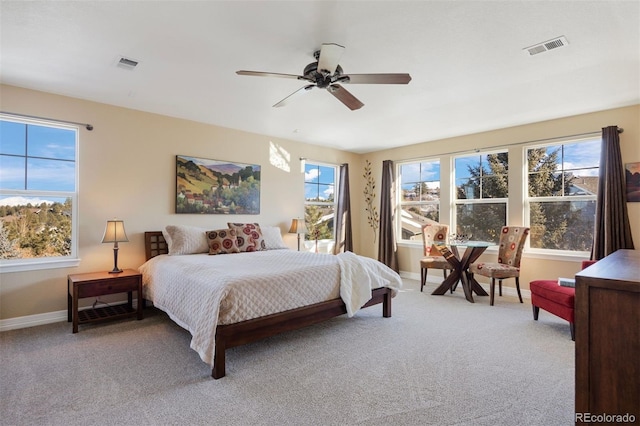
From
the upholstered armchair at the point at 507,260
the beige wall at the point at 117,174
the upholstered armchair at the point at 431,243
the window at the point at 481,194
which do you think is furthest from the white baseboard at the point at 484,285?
the beige wall at the point at 117,174

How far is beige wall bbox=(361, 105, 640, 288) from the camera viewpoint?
3.88 m

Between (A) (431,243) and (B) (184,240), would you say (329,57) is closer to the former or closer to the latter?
(B) (184,240)

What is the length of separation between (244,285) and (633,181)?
4.65 m

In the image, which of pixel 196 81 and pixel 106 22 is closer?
pixel 106 22

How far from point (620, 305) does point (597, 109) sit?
4.12 m

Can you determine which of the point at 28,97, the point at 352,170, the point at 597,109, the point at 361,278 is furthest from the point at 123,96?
the point at 597,109

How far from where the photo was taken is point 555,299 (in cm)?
318

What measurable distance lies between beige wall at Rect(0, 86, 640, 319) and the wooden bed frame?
2.38 meters

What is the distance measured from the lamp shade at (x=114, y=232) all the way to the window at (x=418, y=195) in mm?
4711

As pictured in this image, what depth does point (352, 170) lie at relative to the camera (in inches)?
266

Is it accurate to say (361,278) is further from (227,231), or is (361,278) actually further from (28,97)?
(28,97)

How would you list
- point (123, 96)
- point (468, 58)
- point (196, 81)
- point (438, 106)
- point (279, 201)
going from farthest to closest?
point (279, 201) < point (438, 106) < point (123, 96) < point (196, 81) < point (468, 58)

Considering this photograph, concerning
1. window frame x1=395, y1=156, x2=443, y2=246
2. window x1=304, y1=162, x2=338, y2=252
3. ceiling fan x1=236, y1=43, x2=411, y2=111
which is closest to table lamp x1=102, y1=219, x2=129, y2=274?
ceiling fan x1=236, y1=43, x2=411, y2=111

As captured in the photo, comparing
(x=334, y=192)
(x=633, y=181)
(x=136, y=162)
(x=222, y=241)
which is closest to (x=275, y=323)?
(x=222, y=241)
